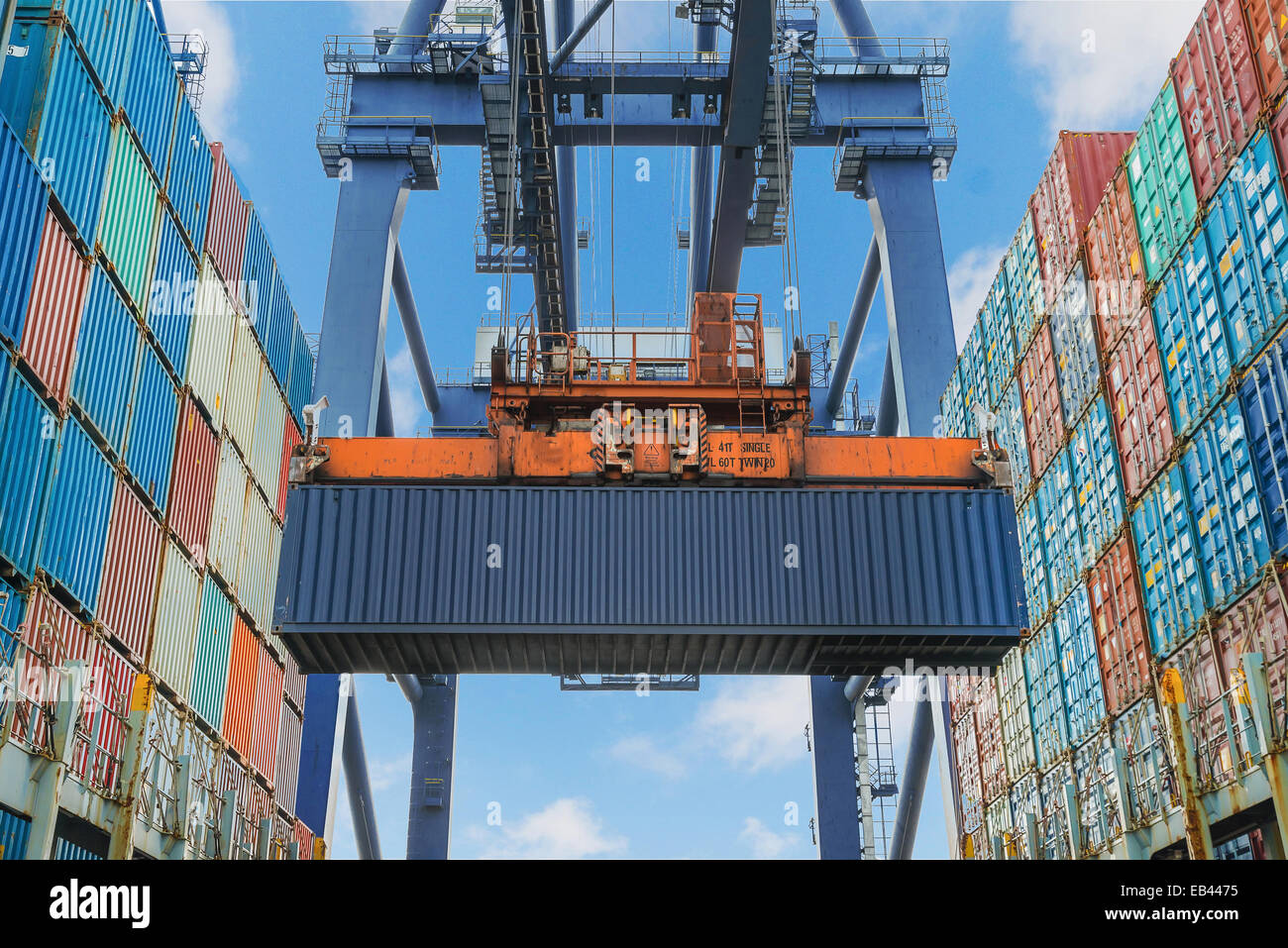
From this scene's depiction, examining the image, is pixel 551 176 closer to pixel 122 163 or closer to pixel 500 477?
pixel 122 163

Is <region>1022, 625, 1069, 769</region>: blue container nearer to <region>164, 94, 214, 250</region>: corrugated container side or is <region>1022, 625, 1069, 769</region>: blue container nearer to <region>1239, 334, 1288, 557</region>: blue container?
<region>1239, 334, 1288, 557</region>: blue container

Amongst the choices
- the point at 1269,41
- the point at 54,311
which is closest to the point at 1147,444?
the point at 1269,41

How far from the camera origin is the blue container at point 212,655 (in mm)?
17625

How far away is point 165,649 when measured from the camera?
1628cm

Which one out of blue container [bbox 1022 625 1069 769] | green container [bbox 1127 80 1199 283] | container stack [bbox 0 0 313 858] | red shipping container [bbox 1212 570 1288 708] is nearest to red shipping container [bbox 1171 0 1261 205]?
green container [bbox 1127 80 1199 283]

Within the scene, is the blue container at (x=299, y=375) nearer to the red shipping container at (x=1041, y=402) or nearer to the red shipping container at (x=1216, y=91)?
the red shipping container at (x=1041, y=402)

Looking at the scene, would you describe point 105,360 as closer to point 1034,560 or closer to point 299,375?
point 299,375

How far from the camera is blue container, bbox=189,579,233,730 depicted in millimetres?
17625

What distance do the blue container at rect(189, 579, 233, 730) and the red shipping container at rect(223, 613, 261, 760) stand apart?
0.94 feet

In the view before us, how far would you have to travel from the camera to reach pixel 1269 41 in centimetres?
1127

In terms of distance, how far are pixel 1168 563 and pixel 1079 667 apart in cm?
303

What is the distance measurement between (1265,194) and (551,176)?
1469 cm

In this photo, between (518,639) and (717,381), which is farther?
(717,381)

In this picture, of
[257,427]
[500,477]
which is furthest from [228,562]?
[500,477]
